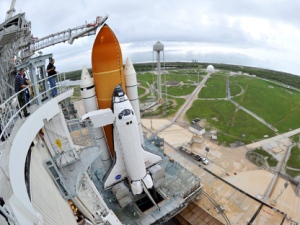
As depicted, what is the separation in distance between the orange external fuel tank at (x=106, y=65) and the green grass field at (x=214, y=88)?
44.6 metres

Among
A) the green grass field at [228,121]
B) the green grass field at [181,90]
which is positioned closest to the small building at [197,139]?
the green grass field at [228,121]

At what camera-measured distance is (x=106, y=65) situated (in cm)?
1775

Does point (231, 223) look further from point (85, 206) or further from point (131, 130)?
point (85, 206)

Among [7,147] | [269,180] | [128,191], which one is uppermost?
[7,147]

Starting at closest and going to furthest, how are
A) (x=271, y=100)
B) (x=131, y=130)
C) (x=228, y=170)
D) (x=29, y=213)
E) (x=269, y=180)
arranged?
1. (x=29, y=213)
2. (x=131, y=130)
3. (x=269, y=180)
4. (x=228, y=170)
5. (x=271, y=100)

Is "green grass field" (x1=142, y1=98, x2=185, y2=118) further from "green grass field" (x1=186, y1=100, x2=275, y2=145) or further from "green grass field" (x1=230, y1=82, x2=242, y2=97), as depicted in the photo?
"green grass field" (x1=230, y1=82, x2=242, y2=97)

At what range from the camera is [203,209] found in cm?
2189

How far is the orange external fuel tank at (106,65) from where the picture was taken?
17.4 metres

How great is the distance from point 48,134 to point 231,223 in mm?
18760

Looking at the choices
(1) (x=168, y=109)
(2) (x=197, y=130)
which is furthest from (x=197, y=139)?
(1) (x=168, y=109)

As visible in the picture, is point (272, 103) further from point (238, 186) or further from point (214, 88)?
point (238, 186)

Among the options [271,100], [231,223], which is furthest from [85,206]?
[271,100]

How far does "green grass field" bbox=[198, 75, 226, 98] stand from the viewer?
60.0m

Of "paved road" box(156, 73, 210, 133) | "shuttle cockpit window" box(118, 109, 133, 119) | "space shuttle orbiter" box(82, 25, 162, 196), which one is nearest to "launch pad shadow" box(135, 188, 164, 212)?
"space shuttle orbiter" box(82, 25, 162, 196)
